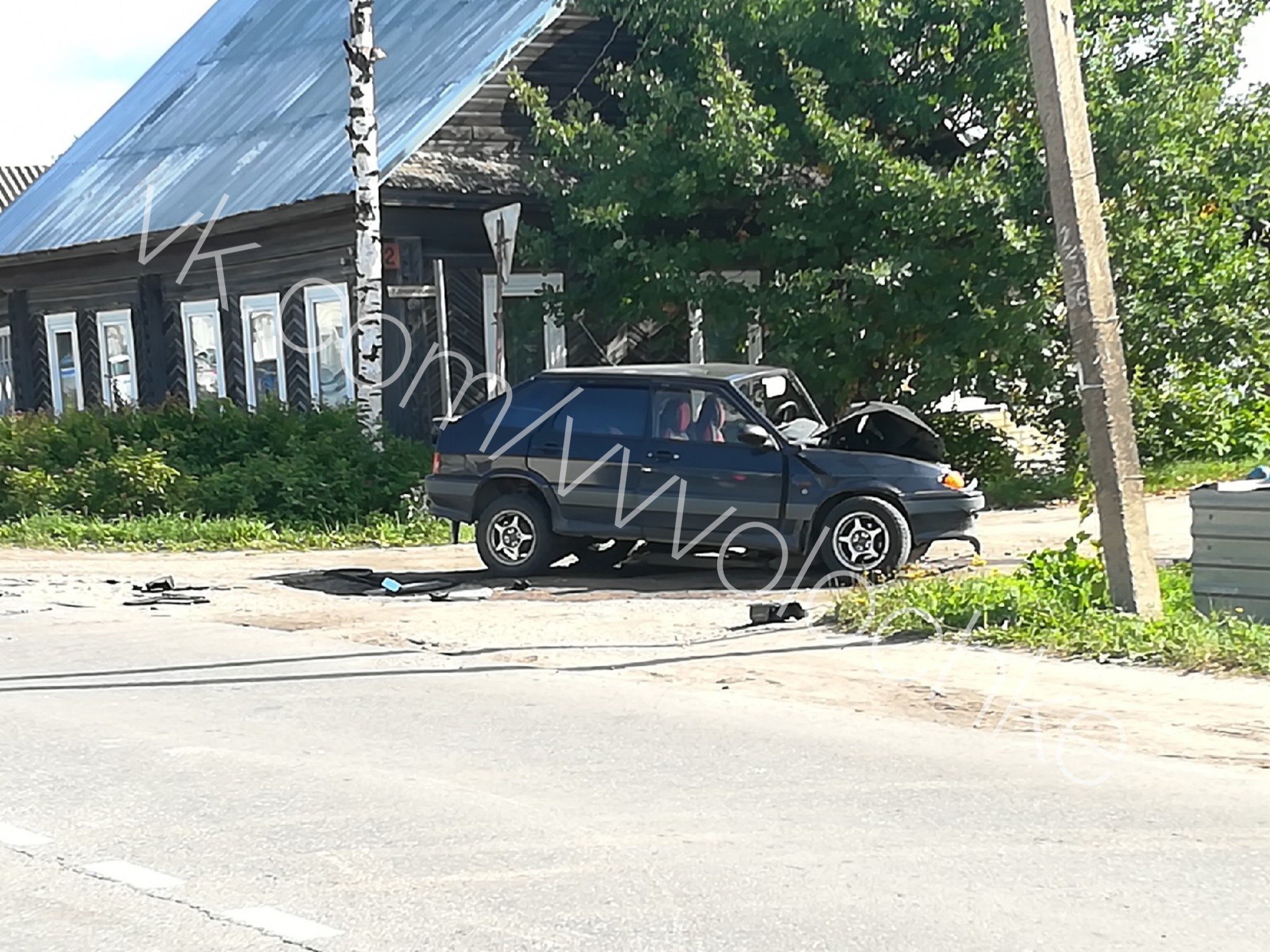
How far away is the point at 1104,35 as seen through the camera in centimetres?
1952

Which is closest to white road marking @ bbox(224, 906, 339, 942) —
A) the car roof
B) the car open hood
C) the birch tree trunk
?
the car roof

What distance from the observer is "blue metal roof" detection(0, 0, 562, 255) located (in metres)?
22.2

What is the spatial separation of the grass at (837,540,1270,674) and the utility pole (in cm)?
40

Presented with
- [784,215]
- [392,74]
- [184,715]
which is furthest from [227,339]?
[184,715]

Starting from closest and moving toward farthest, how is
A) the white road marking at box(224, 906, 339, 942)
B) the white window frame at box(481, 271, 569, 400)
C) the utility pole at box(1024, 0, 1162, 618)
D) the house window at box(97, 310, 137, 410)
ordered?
the white road marking at box(224, 906, 339, 942) → the utility pole at box(1024, 0, 1162, 618) → the white window frame at box(481, 271, 569, 400) → the house window at box(97, 310, 137, 410)

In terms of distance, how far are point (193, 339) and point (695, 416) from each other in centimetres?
1386

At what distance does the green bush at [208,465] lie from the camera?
18.7 m

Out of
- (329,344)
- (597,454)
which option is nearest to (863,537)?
(597,454)

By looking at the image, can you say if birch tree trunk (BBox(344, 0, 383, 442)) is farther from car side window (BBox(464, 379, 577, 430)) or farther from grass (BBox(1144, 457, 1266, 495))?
grass (BBox(1144, 457, 1266, 495))

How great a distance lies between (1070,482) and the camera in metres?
→ 20.3

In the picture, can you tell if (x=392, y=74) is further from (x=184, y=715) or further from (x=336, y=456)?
(x=184, y=715)

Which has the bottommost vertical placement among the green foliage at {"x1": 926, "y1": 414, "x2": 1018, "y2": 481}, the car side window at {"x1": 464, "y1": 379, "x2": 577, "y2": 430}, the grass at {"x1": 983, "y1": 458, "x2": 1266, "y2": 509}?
the grass at {"x1": 983, "y1": 458, "x2": 1266, "y2": 509}

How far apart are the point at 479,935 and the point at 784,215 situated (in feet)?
50.4

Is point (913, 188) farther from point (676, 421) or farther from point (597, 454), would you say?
point (597, 454)
